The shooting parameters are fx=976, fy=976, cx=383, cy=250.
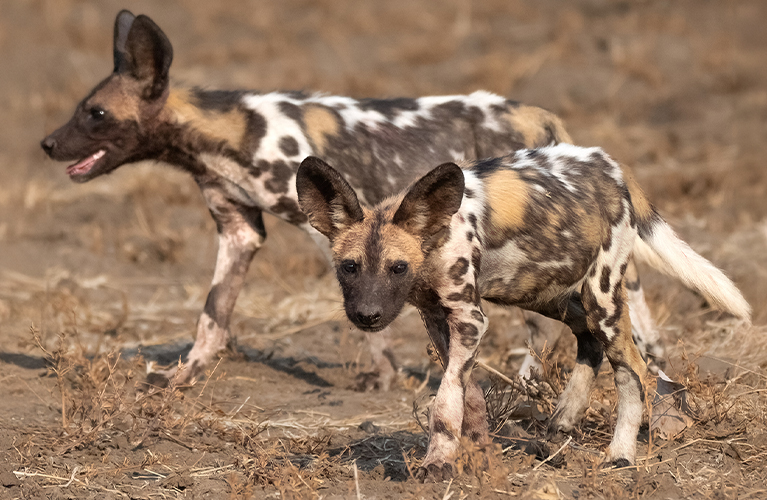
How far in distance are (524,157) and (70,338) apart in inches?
126

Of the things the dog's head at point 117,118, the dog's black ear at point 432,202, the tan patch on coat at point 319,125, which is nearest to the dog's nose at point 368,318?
the dog's black ear at point 432,202

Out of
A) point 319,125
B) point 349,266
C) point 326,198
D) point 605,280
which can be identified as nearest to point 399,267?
point 349,266

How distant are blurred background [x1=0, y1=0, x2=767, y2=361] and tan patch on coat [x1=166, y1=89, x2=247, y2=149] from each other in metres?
1.15

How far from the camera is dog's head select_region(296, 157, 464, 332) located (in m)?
3.29

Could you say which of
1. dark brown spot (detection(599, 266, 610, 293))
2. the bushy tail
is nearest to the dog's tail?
the bushy tail

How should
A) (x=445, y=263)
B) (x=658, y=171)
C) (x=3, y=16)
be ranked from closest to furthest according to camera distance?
(x=445, y=263), (x=658, y=171), (x=3, y=16)

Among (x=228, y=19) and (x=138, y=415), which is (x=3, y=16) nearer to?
(x=228, y=19)

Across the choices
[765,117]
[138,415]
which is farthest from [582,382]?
[765,117]

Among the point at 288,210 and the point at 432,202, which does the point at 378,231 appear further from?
the point at 288,210

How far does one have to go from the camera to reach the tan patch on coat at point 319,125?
5047 mm

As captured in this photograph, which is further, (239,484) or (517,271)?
(517,271)

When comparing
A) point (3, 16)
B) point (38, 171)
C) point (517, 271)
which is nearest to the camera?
point (517, 271)

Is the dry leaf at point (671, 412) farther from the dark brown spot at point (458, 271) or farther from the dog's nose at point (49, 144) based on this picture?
the dog's nose at point (49, 144)

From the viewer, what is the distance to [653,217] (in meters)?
4.12
